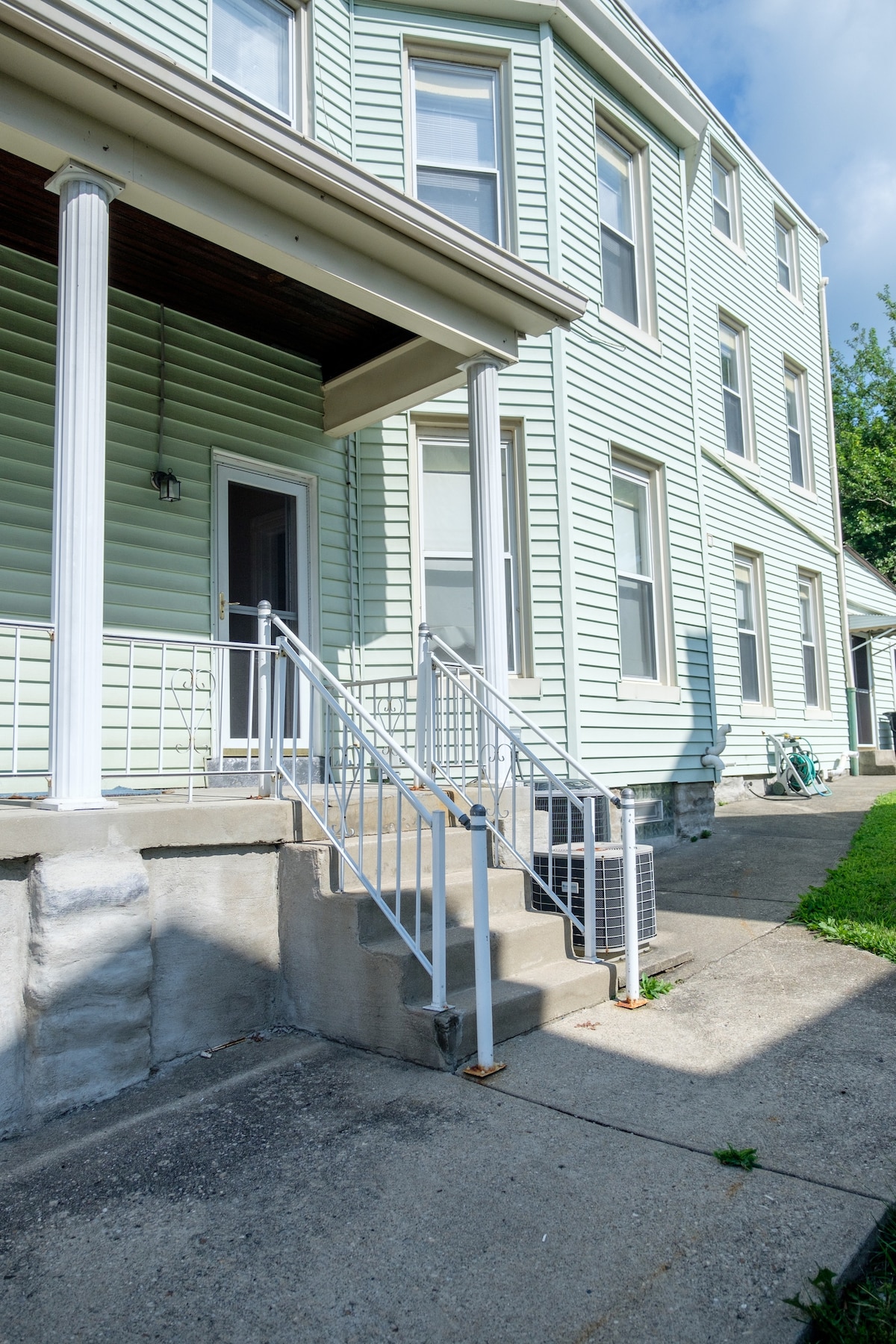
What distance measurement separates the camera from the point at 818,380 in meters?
14.3

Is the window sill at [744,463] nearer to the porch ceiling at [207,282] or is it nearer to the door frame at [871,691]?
the porch ceiling at [207,282]

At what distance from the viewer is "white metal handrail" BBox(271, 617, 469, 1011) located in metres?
3.66

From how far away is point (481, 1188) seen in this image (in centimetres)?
276

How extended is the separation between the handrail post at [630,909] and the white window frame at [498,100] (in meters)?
5.32

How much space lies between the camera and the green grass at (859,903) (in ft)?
16.2

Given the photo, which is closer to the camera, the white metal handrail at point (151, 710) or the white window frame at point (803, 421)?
the white metal handrail at point (151, 710)

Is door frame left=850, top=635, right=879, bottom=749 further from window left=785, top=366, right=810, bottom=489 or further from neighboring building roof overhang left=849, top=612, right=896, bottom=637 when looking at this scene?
window left=785, top=366, right=810, bottom=489

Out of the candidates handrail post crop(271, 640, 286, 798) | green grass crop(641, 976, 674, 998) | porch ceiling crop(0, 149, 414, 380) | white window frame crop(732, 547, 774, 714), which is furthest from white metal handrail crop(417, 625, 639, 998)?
white window frame crop(732, 547, 774, 714)

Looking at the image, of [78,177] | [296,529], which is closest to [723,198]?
[296,529]

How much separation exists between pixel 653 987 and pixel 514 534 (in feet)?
13.2

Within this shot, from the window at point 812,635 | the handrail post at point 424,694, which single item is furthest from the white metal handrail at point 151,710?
the window at point 812,635

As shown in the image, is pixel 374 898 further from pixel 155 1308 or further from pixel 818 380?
pixel 818 380

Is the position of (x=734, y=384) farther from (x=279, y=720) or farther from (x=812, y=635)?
(x=279, y=720)

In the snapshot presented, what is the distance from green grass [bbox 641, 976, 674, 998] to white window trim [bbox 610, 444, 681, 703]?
415 cm
